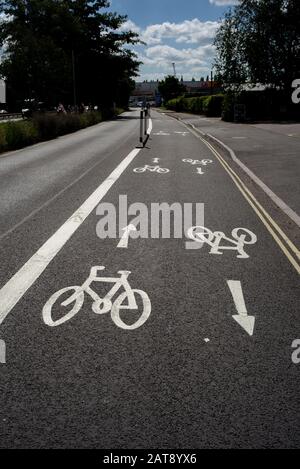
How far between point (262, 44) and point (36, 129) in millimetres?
31350

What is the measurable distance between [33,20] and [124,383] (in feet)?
210

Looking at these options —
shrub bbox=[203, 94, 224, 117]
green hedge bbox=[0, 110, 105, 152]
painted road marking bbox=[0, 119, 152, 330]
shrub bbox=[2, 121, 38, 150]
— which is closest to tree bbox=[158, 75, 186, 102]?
shrub bbox=[203, 94, 224, 117]

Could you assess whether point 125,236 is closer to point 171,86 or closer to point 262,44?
point 262,44

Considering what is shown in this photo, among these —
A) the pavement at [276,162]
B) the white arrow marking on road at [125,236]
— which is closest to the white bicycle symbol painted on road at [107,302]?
the white arrow marking on road at [125,236]

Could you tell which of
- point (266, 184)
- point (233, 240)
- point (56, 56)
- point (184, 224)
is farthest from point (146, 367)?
point (56, 56)

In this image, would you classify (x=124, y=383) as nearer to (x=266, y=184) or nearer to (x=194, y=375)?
(x=194, y=375)

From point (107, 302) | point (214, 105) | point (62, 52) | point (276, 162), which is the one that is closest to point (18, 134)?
point (276, 162)

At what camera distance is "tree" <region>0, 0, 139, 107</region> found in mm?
42906

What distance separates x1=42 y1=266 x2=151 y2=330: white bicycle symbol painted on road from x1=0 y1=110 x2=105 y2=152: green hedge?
1679cm

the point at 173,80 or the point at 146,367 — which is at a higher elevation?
the point at 173,80

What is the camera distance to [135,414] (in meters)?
3.19

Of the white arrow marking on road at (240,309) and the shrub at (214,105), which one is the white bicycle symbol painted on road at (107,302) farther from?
the shrub at (214,105)

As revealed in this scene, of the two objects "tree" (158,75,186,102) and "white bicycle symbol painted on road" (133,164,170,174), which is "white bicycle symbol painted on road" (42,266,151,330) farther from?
"tree" (158,75,186,102)

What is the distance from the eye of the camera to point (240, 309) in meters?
4.80
